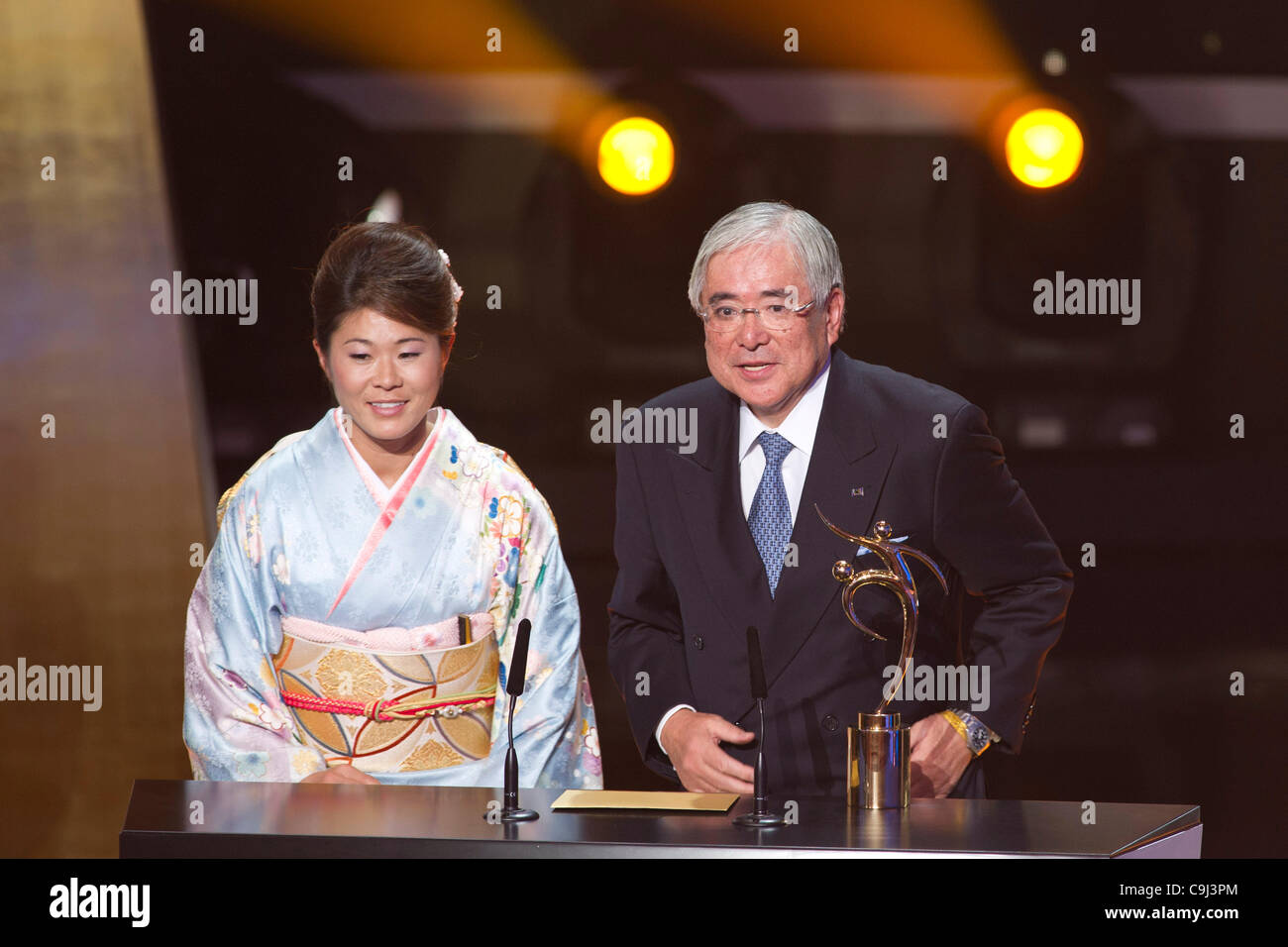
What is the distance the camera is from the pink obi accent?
2.96 meters

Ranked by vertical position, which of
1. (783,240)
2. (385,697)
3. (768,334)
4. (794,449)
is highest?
(783,240)

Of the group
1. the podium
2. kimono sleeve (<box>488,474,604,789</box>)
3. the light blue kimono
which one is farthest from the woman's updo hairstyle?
the podium

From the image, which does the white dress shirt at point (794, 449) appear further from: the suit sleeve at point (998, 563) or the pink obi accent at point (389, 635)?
the pink obi accent at point (389, 635)

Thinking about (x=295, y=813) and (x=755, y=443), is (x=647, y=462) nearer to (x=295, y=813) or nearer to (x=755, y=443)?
(x=755, y=443)

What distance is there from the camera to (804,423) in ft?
9.32

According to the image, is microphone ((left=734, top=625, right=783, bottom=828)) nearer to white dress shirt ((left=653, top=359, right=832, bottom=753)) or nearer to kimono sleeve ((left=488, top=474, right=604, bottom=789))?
white dress shirt ((left=653, top=359, right=832, bottom=753))

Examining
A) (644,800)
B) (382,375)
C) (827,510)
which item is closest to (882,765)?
(644,800)

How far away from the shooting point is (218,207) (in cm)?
332

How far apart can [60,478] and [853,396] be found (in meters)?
2.02

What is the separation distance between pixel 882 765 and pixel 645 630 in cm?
79

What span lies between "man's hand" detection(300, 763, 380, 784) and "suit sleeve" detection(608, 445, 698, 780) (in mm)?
580

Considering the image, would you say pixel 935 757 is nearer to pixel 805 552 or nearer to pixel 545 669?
pixel 805 552

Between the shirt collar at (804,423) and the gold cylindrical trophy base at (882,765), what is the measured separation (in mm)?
793
